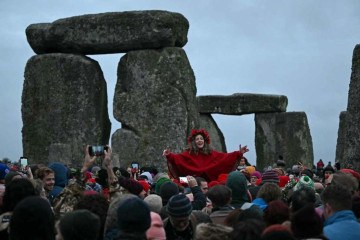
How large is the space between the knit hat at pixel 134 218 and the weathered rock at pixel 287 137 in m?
25.1

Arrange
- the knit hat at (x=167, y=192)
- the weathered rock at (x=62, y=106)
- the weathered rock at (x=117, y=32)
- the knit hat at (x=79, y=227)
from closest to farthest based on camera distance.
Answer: the knit hat at (x=79, y=227), the knit hat at (x=167, y=192), the weathered rock at (x=117, y=32), the weathered rock at (x=62, y=106)

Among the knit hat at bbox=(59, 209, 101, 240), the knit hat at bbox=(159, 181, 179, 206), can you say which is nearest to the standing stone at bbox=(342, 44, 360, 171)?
the knit hat at bbox=(159, 181, 179, 206)

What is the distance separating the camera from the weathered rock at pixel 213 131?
30.4m

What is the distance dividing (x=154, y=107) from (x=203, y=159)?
7.44 metres

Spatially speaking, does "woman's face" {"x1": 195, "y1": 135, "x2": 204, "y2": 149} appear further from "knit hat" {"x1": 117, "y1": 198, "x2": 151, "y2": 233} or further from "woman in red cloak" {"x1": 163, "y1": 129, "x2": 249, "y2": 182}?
"knit hat" {"x1": 117, "y1": 198, "x2": 151, "y2": 233}

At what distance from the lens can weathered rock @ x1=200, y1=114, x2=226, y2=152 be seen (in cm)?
3045

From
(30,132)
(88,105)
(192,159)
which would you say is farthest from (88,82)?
(192,159)

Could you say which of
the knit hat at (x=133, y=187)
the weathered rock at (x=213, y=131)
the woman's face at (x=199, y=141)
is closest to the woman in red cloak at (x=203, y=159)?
the woman's face at (x=199, y=141)

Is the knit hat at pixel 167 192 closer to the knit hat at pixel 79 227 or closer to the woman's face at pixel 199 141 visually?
the knit hat at pixel 79 227

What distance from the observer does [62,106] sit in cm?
2028

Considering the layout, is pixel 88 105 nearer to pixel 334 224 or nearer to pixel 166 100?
pixel 166 100

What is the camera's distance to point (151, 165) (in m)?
19.1

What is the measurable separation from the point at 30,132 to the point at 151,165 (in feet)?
10.3

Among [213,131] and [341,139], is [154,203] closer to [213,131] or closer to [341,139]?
[341,139]
